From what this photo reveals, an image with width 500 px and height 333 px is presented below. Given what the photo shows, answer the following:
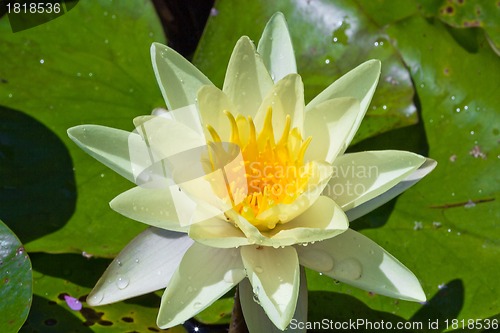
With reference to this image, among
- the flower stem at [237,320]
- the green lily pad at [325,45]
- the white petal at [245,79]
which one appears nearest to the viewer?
the white petal at [245,79]

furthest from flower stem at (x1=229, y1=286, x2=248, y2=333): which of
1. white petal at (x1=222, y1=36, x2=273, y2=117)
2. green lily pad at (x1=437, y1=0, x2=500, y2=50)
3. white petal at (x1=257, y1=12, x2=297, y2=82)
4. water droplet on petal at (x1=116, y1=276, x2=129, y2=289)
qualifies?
green lily pad at (x1=437, y1=0, x2=500, y2=50)

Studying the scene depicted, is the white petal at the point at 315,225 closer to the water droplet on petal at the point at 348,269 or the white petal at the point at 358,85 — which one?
the water droplet on petal at the point at 348,269

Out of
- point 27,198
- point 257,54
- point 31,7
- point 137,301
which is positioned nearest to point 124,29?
point 31,7

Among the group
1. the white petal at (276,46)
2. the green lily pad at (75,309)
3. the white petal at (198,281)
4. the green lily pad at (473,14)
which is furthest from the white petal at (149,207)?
the green lily pad at (473,14)

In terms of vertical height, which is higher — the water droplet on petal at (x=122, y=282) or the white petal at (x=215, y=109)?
the white petal at (x=215, y=109)

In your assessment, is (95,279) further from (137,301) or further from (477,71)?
(477,71)

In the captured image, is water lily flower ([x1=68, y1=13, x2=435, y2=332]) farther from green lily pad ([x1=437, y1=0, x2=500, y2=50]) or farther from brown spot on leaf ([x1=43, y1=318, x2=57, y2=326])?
green lily pad ([x1=437, y1=0, x2=500, y2=50])
